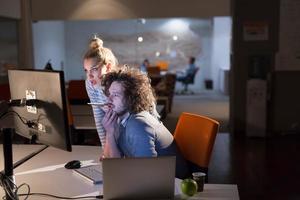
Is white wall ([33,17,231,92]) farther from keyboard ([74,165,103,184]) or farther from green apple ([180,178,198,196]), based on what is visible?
green apple ([180,178,198,196])

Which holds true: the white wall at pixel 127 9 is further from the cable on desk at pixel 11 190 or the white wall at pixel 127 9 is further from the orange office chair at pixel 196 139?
the cable on desk at pixel 11 190

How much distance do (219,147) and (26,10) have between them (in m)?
3.91

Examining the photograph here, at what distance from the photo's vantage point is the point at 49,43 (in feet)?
36.3

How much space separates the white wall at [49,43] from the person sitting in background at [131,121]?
736 centimetres

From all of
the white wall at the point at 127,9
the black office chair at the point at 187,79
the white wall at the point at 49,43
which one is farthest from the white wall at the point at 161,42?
the white wall at the point at 127,9

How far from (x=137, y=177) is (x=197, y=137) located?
959 millimetres

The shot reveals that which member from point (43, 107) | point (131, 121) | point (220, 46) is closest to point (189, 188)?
point (131, 121)

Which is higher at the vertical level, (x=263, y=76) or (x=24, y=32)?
(x=24, y=32)

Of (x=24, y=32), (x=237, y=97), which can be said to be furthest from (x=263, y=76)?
(x=24, y=32)

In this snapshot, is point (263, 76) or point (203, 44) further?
point (203, 44)

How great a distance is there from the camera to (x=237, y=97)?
6.42 m

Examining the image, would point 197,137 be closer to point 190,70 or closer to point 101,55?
point 101,55

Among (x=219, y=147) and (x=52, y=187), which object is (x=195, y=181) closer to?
(x=52, y=187)

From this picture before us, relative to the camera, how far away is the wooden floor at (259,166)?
3.82 m
